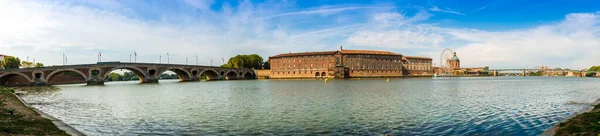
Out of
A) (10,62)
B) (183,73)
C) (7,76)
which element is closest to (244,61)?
(183,73)

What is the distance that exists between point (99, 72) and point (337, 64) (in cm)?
8245

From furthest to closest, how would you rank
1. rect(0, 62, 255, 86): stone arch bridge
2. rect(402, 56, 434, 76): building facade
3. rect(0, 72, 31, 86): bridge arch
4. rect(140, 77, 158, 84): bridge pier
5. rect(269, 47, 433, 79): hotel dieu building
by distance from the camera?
rect(402, 56, 434, 76): building facade < rect(269, 47, 433, 79): hotel dieu building < rect(140, 77, 158, 84): bridge pier < rect(0, 62, 255, 86): stone arch bridge < rect(0, 72, 31, 86): bridge arch

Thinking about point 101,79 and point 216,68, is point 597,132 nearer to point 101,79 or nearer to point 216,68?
point 101,79

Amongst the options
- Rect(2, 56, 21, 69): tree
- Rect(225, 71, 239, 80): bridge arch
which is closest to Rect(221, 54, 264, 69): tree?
Rect(225, 71, 239, 80): bridge arch

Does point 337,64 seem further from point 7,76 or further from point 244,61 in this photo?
point 7,76

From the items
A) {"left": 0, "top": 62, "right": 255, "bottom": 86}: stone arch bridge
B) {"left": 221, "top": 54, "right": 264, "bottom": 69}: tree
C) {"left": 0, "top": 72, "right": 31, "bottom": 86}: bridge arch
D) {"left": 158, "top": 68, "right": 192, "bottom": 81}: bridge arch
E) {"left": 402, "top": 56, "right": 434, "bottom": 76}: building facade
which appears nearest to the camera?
{"left": 0, "top": 72, "right": 31, "bottom": 86}: bridge arch

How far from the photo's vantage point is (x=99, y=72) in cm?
8912

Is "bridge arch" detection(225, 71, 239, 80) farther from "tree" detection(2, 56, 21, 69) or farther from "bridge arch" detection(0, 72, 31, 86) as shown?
"bridge arch" detection(0, 72, 31, 86)

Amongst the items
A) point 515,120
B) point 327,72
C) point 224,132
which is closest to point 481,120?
point 515,120

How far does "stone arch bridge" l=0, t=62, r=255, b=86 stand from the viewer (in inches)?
3086

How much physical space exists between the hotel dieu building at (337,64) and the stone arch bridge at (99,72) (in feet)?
82.5

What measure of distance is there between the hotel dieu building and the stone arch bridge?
2513 centimetres

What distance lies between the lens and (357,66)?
14912 centimetres

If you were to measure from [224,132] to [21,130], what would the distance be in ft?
22.1
